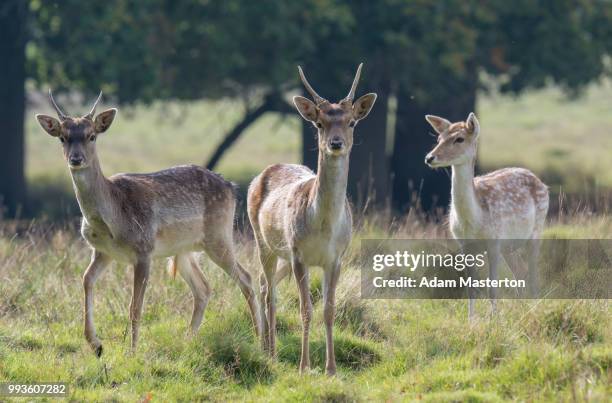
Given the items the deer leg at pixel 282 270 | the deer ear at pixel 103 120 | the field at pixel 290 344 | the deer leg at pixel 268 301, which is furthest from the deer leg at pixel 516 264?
the deer ear at pixel 103 120

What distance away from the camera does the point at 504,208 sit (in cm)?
959

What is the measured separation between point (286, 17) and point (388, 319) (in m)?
9.16

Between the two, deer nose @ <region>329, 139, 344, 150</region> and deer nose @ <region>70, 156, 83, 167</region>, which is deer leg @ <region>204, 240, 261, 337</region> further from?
deer nose @ <region>329, 139, 344, 150</region>

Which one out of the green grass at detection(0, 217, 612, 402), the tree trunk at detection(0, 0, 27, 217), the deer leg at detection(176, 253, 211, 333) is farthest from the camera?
the tree trunk at detection(0, 0, 27, 217)

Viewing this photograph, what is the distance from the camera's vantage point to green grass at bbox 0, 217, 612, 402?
672cm

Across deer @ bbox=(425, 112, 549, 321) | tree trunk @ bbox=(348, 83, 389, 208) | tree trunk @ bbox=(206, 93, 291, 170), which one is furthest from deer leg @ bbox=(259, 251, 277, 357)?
tree trunk @ bbox=(206, 93, 291, 170)

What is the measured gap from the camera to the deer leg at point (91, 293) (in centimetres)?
783

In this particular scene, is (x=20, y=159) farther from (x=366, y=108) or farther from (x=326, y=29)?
(x=366, y=108)

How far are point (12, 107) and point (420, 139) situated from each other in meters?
6.93

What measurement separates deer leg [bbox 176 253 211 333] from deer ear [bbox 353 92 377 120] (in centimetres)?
198

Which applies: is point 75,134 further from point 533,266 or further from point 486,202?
point 533,266

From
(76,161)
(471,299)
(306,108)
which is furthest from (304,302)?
(76,161)

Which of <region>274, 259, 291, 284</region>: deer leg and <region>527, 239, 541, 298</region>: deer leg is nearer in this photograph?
<region>274, 259, 291, 284</region>: deer leg

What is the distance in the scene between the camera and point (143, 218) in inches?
324
